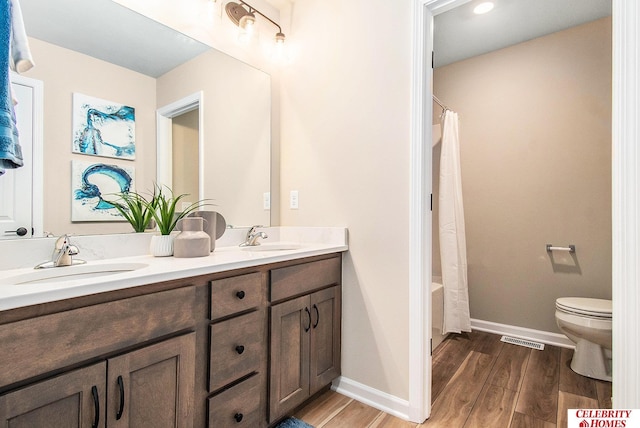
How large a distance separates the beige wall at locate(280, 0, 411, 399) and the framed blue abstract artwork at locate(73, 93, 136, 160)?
0.97 m

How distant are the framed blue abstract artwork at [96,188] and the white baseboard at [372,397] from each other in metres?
1.48

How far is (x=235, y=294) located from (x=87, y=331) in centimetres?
49

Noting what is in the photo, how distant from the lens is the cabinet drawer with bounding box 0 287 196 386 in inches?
29.2

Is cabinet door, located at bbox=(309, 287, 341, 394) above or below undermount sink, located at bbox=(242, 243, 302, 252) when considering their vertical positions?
below

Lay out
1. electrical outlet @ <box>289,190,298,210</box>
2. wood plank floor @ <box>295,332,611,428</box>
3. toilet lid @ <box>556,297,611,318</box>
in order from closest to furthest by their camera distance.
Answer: wood plank floor @ <box>295,332,611,428</box>, toilet lid @ <box>556,297,611,318</box>, electrical outlet @ <box>289,190,298,210</box>

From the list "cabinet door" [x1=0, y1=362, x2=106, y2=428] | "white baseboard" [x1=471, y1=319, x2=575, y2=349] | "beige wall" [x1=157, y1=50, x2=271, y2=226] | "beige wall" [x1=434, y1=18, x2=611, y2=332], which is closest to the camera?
"cabinet door" [x1=0, y1=362, x2=106, y2=428]

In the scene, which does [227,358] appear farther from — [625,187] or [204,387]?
[625,187]

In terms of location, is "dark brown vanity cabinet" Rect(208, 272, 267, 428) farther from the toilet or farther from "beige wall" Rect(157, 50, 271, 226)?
the toilet

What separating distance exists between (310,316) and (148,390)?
795 millimetres

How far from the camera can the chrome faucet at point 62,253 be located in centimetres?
113

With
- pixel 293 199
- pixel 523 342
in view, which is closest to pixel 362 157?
pixel 293 199

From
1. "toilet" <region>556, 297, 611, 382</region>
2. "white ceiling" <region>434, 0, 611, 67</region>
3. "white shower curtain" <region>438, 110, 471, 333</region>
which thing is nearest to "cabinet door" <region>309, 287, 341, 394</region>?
"white shower curtain" <region>438, 110, 471, 333</region>

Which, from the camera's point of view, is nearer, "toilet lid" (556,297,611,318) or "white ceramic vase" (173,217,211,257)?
"white ceramic vase" (173,217,211,257)

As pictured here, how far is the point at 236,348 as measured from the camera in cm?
123
